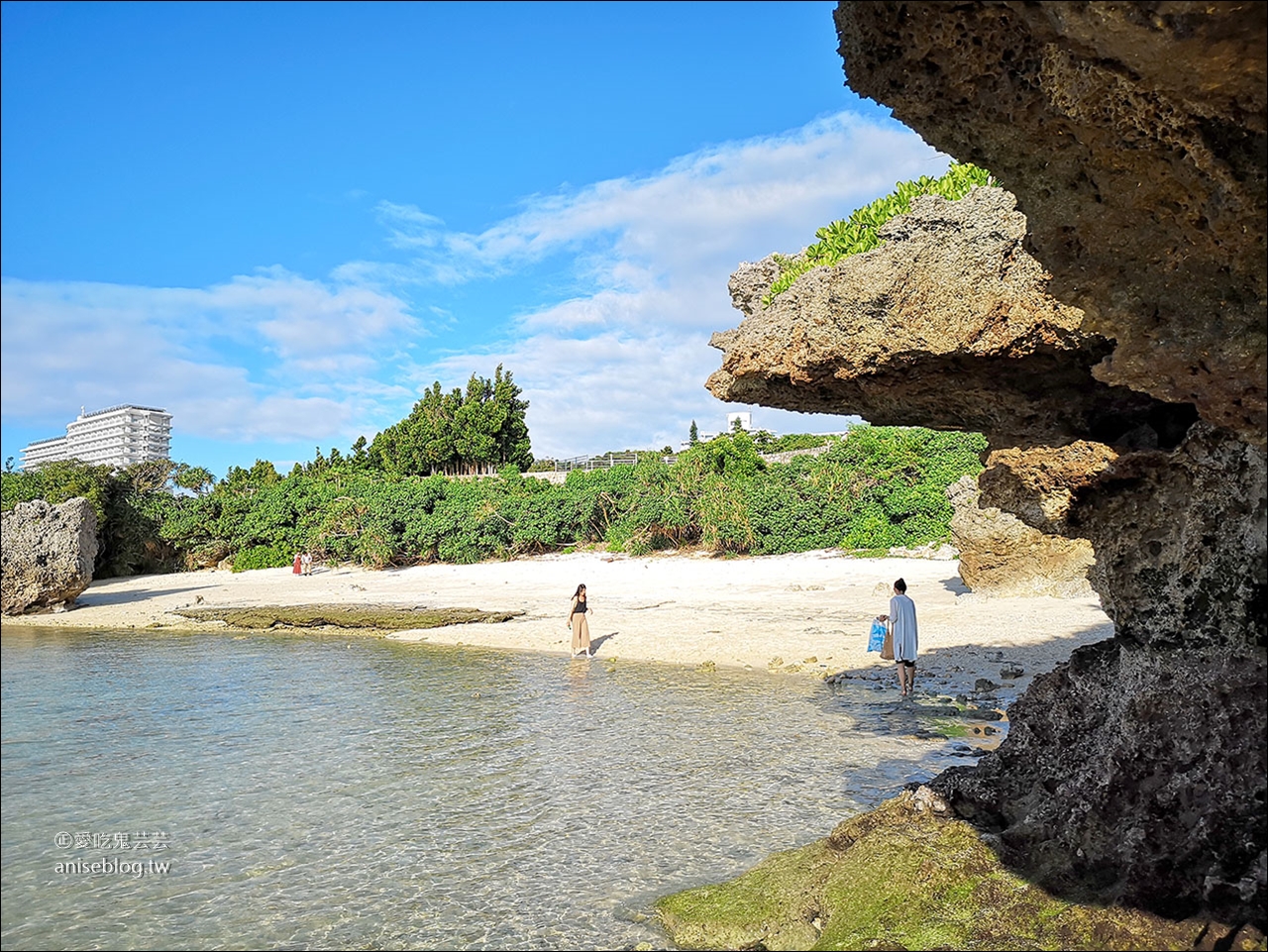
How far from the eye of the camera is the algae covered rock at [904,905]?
4371 millimetres

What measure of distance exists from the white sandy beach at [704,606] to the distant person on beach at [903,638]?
0.94 meters

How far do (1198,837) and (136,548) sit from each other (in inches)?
1551

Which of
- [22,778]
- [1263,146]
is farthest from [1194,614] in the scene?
[22,778]

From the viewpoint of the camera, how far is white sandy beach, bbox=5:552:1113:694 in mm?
16016

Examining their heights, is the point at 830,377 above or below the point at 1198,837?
above

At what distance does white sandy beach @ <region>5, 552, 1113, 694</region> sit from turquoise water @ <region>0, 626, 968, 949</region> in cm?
242

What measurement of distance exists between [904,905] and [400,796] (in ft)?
→ 18.7

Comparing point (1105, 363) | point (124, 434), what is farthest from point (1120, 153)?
point (124, 434)

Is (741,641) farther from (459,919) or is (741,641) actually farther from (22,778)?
(22,778)

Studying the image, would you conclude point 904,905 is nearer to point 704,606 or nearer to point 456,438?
point 704,606

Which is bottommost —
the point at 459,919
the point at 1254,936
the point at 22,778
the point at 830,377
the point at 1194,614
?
the point at 459,919

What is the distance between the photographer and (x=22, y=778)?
3.64 m

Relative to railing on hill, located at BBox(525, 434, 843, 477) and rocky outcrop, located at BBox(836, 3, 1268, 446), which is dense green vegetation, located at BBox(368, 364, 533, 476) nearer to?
railing on hill, located at BBox(525, 434, 843, 477)

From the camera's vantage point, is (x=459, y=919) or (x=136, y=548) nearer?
(x=459, y=919)
